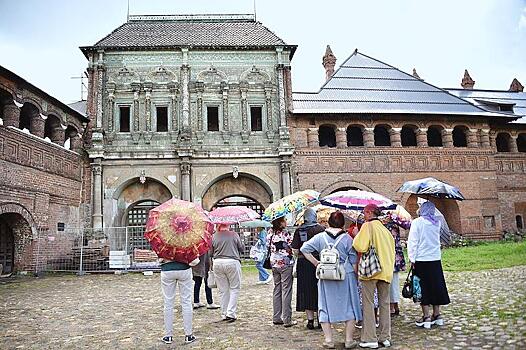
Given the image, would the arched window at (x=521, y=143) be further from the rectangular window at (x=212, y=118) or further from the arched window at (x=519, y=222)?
the rectangular window at (x=212, y=118)

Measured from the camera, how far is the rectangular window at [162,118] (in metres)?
21.5

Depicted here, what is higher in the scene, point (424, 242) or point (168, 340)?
point (424, 242)

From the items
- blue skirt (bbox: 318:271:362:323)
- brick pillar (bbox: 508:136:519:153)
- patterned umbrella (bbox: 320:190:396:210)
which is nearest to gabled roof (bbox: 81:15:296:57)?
brick pillar (bbox: 508:136:519:153)

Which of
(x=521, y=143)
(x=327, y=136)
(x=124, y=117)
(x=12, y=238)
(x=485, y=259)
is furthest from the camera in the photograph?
(x=521, y=143)

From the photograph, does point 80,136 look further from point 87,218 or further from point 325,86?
point 325,86

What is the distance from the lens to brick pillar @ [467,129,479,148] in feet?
73.5

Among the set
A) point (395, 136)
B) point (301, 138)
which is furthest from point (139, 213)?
point (395, 136)

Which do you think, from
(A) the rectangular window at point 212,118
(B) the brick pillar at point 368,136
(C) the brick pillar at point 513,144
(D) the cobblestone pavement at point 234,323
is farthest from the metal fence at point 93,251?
(C) the brick pillar at point 513,144

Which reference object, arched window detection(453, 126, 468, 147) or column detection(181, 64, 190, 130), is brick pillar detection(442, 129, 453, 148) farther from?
column detection(181, 64, 190, 130)

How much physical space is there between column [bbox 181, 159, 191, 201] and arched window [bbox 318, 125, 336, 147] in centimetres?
660

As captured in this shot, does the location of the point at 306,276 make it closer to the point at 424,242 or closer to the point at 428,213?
the point at 424,242

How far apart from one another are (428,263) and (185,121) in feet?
52.5

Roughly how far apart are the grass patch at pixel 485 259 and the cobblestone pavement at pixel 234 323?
1664 millimetres

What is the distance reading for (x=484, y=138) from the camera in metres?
22.5
